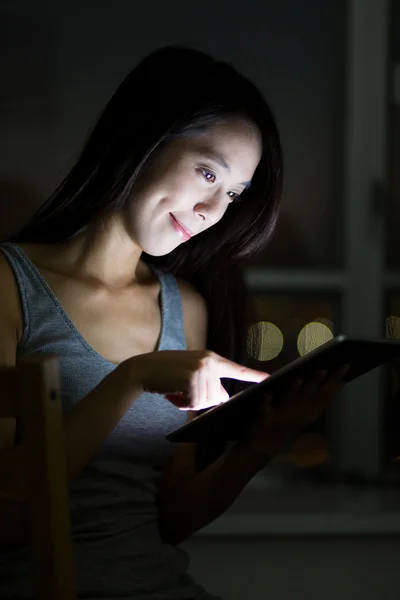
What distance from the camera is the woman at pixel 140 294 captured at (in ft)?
3.83

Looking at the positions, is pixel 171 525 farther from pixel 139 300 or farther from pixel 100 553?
pixel 139 300

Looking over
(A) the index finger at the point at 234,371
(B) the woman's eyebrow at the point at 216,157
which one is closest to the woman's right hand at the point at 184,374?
(A) the index finger at the point at 234,371

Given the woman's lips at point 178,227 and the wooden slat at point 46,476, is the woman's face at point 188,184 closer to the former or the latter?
the woman's lips at point 178,227

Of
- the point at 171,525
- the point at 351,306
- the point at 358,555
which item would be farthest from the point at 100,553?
the point at 351,306

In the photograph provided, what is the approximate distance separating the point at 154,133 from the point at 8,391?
625mm

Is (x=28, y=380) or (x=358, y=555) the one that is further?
(x=358, y=555)

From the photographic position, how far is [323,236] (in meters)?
2.08

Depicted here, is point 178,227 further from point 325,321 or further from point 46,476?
point 325,321

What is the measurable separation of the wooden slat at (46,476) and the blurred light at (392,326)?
57.3 inches

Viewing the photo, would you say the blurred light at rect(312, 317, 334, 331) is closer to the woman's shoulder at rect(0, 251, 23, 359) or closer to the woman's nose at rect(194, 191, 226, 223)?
the woman's nose at rect(194, 191, 226, 223)

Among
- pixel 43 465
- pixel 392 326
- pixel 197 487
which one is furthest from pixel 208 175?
pixel 392 326

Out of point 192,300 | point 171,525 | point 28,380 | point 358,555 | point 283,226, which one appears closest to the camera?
point 28,380

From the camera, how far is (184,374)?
3.24ft

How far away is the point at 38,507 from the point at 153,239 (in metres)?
0.61
